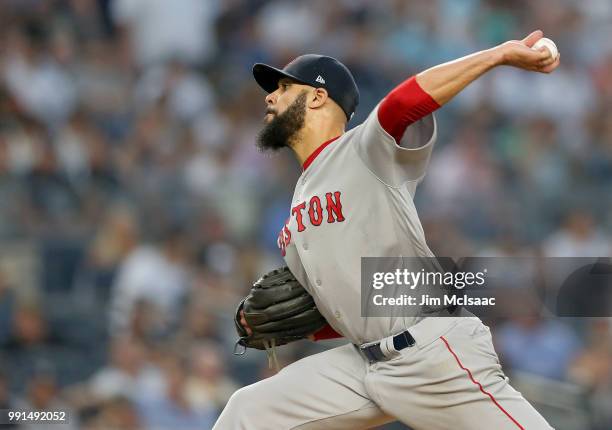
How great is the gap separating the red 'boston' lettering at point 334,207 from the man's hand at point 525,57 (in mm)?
697

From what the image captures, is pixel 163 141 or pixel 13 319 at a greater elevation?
pixel 163 141

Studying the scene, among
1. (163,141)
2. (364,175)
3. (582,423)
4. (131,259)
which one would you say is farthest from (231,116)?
(364,175)

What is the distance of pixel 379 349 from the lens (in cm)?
340

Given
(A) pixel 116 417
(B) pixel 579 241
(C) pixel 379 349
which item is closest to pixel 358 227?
(C) pixel 379 349

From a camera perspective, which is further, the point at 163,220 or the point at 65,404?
the point at 163,220

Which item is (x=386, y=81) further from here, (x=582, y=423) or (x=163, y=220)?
(x=582, y=423)

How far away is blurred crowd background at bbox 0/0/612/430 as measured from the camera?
6453 millimetres

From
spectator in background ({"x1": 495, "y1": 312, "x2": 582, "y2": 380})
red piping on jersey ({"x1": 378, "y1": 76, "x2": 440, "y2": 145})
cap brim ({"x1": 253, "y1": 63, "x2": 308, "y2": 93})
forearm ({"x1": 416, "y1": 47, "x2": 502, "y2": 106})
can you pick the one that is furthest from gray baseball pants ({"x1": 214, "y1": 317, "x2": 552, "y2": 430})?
spectator in background ({"x1": 495, "y1": 312, "x2": 582, "y2": 380})

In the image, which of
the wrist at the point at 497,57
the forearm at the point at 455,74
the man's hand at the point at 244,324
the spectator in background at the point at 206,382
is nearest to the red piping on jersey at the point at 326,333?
the man's hand at the point at 244,324

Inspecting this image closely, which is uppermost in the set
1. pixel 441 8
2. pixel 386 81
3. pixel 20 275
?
pixel 441 8

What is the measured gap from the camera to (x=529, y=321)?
21.4 feet

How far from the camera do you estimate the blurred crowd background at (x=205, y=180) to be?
254 inches

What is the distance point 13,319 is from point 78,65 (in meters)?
2.56

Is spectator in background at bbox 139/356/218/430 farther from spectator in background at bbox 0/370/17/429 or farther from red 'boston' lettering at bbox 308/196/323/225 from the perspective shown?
red 'boston' lettering at bbox 308/196/323/225
